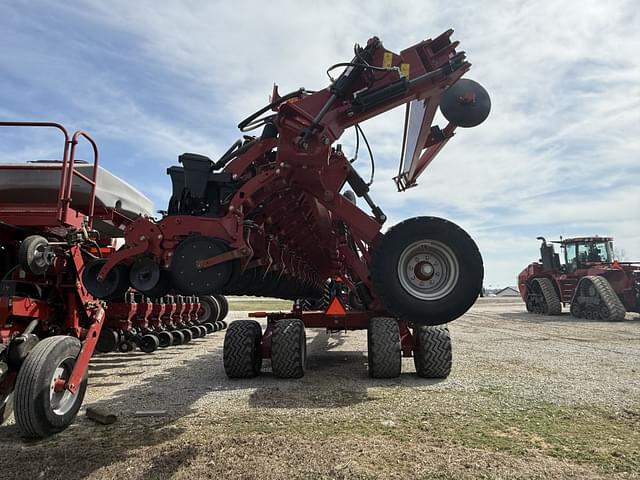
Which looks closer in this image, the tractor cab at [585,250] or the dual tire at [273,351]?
the dual tire at [273,351]

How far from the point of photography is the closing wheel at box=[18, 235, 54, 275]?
392 cm

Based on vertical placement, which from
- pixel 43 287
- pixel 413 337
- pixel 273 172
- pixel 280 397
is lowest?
pixel 280 397

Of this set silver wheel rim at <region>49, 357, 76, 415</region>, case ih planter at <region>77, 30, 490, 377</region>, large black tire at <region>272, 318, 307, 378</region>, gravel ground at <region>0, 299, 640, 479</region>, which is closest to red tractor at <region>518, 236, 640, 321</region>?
gravel ground at <region>0, 299, 640, 479</region>

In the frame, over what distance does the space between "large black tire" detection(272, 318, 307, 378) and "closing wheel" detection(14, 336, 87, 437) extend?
247cm

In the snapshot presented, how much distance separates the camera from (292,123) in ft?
12.1

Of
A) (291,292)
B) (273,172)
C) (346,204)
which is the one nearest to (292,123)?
(273,172)

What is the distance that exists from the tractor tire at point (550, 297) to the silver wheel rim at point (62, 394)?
1846cm

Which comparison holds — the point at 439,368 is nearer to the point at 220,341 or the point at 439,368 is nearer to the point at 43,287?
the point at 43,287

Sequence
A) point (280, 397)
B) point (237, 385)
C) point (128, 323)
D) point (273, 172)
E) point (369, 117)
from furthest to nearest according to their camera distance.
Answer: point (128, 323) → point (237, 385) → point (280, 397) → point (273, 172) → point (369, 117)

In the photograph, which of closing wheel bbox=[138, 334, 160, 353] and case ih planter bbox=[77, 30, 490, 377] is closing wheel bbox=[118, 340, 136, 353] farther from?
case ih planter bbox=[77, 30, 490, 377]

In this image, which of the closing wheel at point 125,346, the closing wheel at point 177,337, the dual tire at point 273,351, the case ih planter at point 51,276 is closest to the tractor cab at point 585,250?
the closing wheel at point 177,337

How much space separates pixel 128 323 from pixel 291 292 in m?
2.98

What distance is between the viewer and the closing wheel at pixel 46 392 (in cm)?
343

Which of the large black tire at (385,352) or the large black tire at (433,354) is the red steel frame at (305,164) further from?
the large black tire at (433,354)
